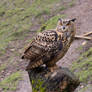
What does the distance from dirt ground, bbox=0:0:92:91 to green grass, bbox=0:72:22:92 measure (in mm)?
624

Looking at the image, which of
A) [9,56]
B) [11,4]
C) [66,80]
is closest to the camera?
[66,80]

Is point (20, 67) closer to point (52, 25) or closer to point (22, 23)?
point (52, 25)

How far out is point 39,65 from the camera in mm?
5750

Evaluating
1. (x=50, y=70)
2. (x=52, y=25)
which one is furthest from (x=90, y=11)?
(x=50, y=70)

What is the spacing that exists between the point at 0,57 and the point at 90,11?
4.11 meters

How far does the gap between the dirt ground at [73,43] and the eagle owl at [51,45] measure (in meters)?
2.94

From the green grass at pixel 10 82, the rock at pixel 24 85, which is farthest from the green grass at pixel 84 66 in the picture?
the green grass at pixel 10 82

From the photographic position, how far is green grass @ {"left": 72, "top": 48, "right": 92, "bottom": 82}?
7188 millimetres

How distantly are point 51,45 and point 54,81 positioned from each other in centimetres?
70

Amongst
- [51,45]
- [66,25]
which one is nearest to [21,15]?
[51,45]

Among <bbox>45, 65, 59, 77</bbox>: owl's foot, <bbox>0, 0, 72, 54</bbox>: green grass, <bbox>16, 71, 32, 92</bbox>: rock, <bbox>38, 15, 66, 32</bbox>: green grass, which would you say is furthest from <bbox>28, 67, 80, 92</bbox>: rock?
<bbox>38, 15, 66, 32</bbox>: green grass

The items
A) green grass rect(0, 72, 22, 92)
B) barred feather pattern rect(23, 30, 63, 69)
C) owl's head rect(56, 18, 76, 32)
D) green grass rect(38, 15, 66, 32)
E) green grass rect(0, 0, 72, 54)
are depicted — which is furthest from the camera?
green grass rect(0, 0, 72, 54)

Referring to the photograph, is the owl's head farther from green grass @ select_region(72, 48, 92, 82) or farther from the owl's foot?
green grass @ select_region(72, 48, 92, 82)

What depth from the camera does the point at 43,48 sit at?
221 inches
